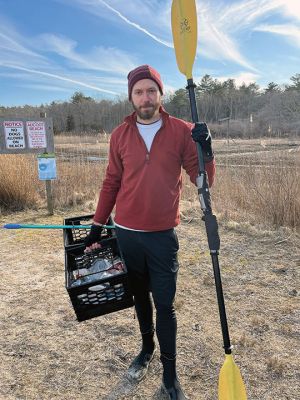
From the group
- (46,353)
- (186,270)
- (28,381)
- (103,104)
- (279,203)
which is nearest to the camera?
(28,381)

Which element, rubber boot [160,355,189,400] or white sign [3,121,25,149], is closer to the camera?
rubber boot [160,355,189,400]

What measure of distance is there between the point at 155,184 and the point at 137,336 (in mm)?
1383

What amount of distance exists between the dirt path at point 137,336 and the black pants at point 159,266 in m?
0.47

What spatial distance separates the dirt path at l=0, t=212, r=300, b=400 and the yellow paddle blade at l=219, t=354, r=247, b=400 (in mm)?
303

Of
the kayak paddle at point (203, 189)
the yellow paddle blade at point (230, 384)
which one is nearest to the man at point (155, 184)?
the kayak paddle at point (203, 189)

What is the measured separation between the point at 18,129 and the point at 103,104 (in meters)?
49.3

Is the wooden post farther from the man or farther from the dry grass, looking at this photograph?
the man

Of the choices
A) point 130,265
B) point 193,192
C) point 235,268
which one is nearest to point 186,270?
point 235,268

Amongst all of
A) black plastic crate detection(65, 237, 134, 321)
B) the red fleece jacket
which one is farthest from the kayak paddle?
black plastic crate detection(65, 237, 134, 321)

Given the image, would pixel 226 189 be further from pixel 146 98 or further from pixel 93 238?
pixel 146 98

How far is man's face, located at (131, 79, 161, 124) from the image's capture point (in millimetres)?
1925

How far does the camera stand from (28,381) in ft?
7.35

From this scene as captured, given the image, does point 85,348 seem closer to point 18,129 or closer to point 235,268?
point 235,268

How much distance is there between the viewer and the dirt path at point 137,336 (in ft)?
7.19
